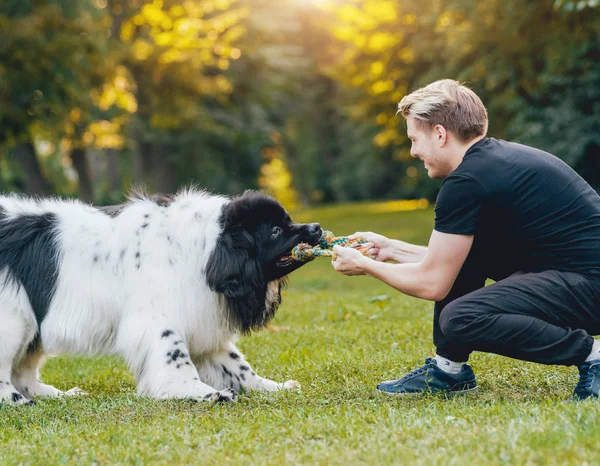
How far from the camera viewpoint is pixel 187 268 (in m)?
4.96

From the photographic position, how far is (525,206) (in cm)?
406

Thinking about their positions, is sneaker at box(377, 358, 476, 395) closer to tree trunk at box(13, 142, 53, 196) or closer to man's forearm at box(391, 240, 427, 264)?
man's forearm at box(391, 240, 427, 264)

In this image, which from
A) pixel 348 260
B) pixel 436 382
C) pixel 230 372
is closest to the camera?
pixel 348 260

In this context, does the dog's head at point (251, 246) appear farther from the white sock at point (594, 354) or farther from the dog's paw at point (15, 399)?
the white sock at point (594, 354)

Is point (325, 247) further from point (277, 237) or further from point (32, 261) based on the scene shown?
point (32, 261)

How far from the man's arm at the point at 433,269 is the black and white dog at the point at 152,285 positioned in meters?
0.77

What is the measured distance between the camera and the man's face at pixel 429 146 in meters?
4.25

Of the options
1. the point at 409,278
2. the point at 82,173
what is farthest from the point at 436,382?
the point at 82,173

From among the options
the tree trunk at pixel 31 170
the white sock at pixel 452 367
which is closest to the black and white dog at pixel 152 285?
the white sock at pixel 452 367

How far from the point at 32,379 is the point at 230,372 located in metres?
1.37

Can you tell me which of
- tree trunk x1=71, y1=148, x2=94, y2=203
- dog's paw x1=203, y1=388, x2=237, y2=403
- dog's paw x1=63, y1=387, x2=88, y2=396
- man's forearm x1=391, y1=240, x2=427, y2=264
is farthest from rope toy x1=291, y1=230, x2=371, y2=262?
tree trunk x1=71, y1=148, x2=94, y2=203

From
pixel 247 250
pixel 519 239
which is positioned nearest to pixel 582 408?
pixel 519 239

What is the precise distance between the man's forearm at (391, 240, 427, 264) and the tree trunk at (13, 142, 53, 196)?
15173 millimetres

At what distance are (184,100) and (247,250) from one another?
16564 millimetres
